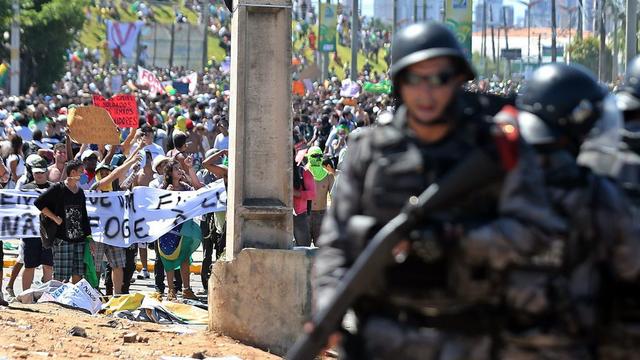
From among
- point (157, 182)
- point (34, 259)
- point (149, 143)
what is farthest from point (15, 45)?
point (34, 259)

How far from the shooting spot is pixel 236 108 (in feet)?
34.6

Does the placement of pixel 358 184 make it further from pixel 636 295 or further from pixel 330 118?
pixel 330 118

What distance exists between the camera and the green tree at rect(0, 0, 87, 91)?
53531 mm

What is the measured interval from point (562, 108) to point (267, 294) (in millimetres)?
5654

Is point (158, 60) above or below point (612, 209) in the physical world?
above

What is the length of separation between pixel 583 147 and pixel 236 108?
556 centimetres

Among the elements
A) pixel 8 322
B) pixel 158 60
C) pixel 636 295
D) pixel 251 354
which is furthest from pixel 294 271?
pixel 158 60

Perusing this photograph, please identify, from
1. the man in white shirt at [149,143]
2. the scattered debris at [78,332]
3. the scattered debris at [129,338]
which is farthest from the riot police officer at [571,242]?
the man in white shirt at [149,143]

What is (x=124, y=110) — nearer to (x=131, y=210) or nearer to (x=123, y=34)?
(x=131, y=210)

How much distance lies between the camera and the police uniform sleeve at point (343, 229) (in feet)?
16.5

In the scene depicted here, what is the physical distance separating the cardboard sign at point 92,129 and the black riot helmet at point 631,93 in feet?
38.0

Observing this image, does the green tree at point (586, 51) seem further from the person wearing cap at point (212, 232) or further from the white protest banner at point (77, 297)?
the white protest banner at point (77, 297)

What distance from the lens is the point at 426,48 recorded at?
4957 millimetres

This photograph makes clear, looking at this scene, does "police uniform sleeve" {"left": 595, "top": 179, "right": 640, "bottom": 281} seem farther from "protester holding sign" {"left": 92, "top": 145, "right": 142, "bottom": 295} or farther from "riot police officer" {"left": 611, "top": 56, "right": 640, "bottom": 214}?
"protester holding sign" {"left": 92, "top": 145, "right": 142, "bottom": 295}
